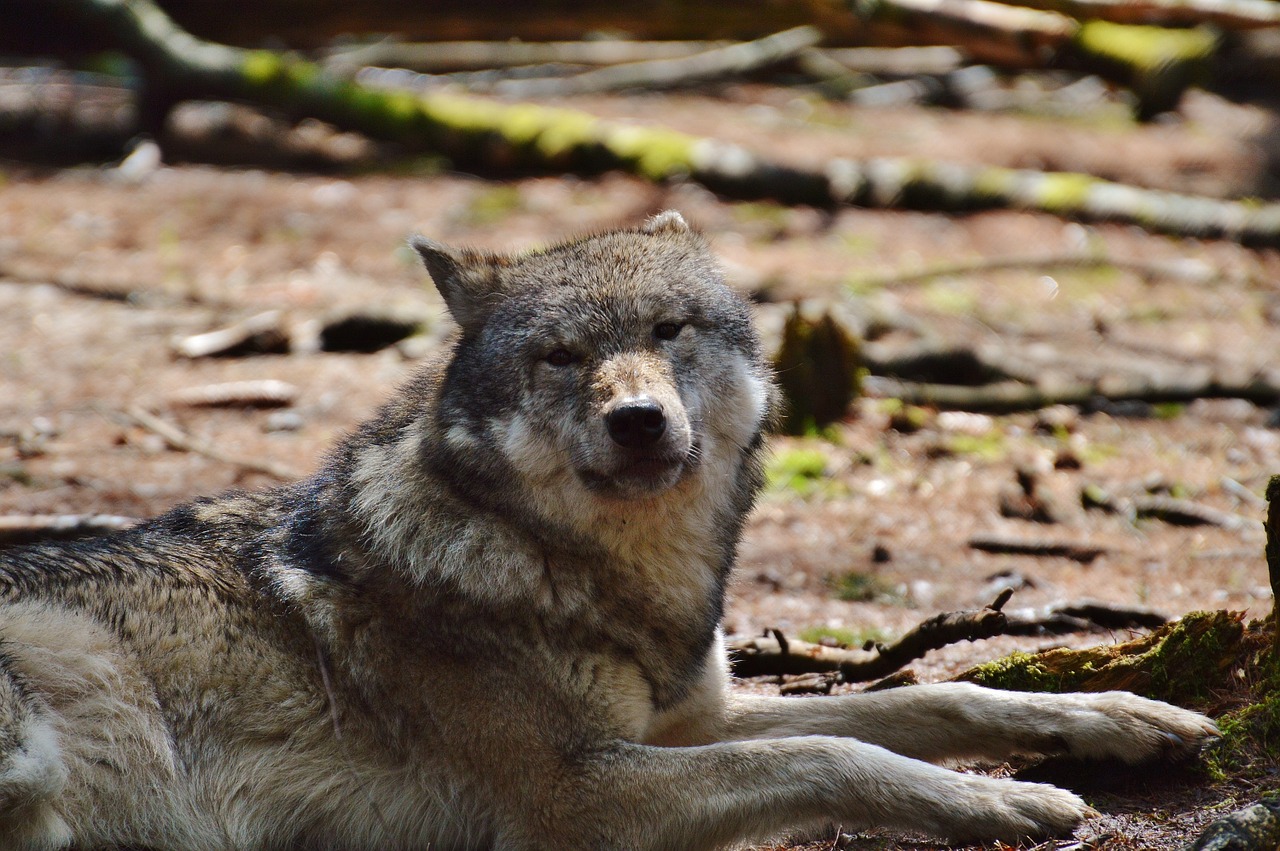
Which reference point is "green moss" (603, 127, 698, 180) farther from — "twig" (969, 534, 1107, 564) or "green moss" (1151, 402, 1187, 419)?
"twig" (969, 534, 1107, 564)

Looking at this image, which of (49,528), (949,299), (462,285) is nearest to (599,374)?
(462,285)

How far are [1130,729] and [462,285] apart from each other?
2612 mm

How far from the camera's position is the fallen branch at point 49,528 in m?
5.04

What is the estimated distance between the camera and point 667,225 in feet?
15.4

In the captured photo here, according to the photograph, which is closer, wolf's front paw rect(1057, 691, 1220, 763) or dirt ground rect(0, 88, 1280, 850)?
wolf's front paw rect(1057, 691, 1220, 763)

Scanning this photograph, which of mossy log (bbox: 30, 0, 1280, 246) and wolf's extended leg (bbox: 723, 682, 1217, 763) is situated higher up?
mossy log (bbox: 30, 0, 1280, 246)

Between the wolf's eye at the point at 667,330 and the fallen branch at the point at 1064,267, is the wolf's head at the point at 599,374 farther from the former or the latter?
the fallen branch at the point at 1064,267

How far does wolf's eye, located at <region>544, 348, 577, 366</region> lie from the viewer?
157 inches

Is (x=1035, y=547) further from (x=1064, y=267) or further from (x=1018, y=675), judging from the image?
(x=1064, y=267)

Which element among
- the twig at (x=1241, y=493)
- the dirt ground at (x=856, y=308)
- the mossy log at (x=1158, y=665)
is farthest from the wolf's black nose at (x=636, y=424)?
the twig at (x=1241, y=493)

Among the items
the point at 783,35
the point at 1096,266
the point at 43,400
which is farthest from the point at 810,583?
the point at 783,35

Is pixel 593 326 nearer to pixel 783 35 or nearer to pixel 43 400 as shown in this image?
pixel 43 400

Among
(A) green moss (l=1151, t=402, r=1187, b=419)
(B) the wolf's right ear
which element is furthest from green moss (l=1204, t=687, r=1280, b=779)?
(A) green moss (l=1151, t=402, r=1187, b=419)

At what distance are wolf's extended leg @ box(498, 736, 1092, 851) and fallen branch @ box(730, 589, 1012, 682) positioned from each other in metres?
0.69
